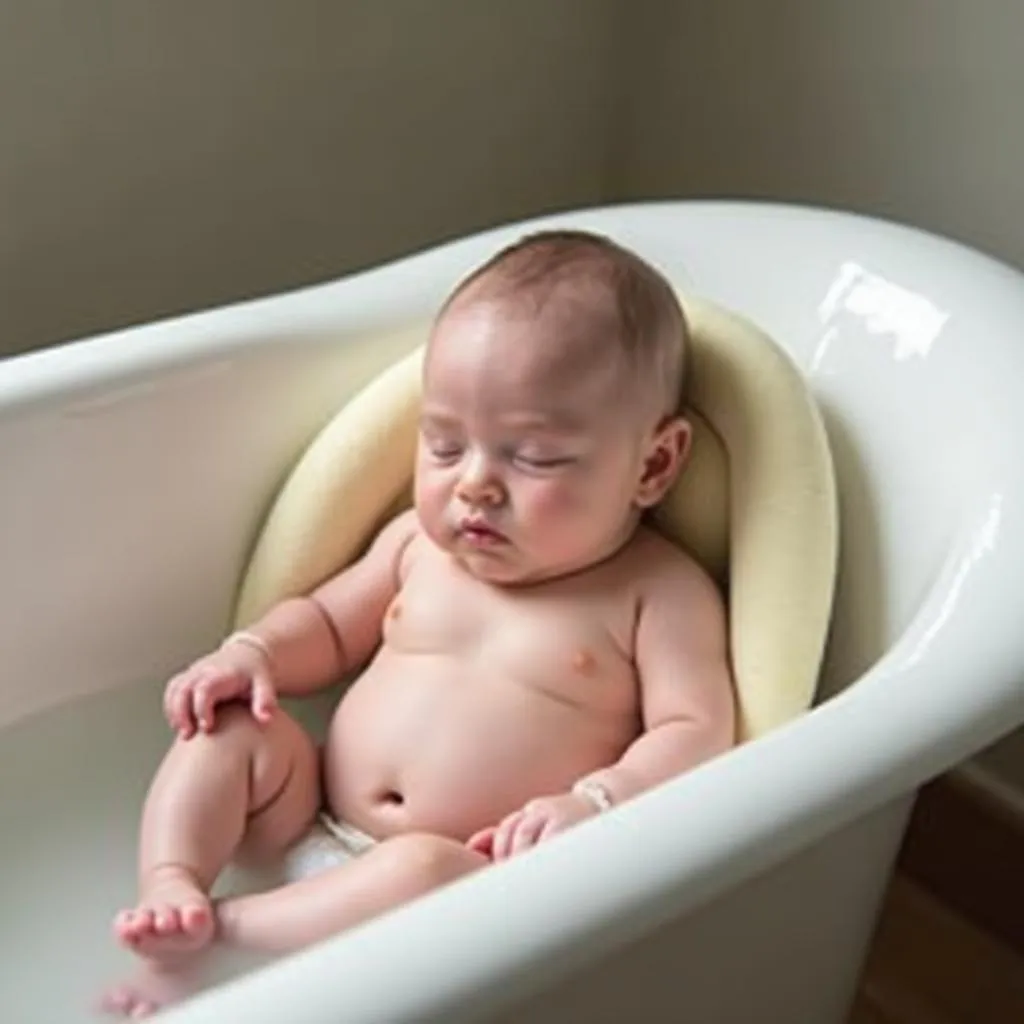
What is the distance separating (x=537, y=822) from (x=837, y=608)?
0.29 meters

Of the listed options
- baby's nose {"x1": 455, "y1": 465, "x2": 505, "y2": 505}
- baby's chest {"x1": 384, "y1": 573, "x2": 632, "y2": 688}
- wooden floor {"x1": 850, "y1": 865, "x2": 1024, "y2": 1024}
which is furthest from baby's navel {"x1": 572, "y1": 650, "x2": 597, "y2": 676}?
wooden floor {"x1": 850, "y1": 865, "x2": 1024, "y2": 1024}

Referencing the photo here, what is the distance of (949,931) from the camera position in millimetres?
1766

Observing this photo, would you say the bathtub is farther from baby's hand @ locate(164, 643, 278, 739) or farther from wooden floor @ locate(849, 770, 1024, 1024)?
wooden floor @ locate(849, 770, 1024, 1024)

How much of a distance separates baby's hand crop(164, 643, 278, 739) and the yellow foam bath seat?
11 centimetres

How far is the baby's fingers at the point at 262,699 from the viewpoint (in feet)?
4.27

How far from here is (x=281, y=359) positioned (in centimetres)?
143

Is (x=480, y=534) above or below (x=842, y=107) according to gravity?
below

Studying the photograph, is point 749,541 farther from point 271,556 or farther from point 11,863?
point 11,863

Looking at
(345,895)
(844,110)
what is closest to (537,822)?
(345,895)

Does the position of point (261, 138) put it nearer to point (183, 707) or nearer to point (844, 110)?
point (844, 110)

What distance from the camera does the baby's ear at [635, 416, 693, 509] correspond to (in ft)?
4.27

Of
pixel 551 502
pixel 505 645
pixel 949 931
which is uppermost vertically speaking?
pixel 551 502

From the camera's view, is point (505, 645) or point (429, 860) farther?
point (505, 645)

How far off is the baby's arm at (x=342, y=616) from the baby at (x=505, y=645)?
0.02m
